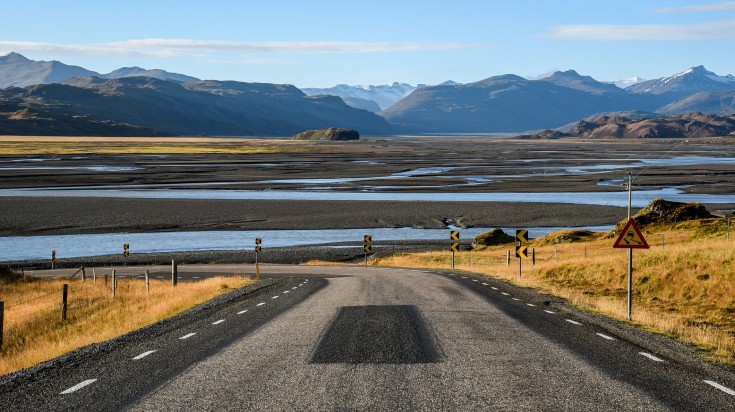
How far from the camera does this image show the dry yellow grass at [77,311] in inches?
740

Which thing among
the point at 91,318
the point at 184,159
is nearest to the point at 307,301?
the point at 91,318

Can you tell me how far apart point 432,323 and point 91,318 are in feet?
47.2

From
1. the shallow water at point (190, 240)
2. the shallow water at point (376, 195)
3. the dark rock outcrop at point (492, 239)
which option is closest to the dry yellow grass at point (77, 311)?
the shallow water at point (190, 240)

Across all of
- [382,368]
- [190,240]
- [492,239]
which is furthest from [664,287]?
[190,240]

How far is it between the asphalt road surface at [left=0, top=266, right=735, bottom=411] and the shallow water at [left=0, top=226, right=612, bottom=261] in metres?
45.0

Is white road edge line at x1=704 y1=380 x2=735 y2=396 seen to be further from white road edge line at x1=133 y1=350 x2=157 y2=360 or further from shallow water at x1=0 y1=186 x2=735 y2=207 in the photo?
shallow water at x1=0 y1=186 x2=735 y2=207

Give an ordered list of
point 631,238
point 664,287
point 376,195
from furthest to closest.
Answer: point 376,195
point 664,287
point 631,238

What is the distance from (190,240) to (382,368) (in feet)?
187

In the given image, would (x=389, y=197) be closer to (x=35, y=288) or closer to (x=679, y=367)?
(x=35, y=288)

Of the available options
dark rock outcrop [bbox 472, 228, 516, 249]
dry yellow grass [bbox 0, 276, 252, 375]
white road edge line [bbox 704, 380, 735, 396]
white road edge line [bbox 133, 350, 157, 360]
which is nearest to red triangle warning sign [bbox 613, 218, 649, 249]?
white road edge line [bbox 704, 380, 735, 396]

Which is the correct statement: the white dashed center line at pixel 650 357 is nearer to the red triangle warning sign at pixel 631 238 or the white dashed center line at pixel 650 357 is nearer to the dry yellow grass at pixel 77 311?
the red triangle warning sign at pixel 631 238

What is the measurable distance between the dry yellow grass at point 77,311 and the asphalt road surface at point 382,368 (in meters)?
2.40

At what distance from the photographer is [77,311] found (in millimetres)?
30500

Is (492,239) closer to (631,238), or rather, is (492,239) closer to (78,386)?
(631,238)
